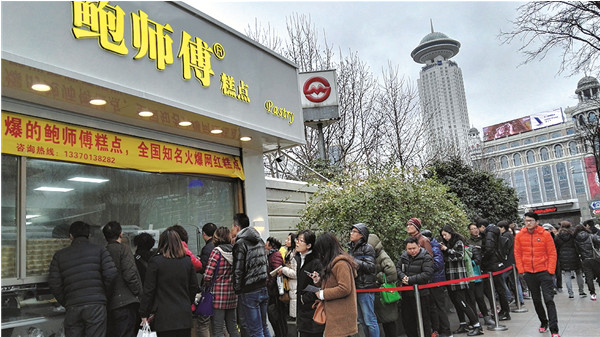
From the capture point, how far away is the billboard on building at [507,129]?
100625 mm

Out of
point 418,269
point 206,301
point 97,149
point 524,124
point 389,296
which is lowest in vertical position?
point 389,296

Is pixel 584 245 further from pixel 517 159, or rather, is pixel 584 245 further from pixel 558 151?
pixel 517 159

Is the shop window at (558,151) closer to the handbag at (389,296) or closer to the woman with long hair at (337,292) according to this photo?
the handbag at (389,296)

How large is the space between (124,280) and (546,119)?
10749 centimetres

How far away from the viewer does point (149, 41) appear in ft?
19.3

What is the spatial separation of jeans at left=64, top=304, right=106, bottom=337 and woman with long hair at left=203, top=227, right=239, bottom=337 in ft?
4.49

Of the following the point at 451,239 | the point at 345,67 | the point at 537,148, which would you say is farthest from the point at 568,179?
the point at 451,239

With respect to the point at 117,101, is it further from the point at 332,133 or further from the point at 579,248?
the point at 332,133

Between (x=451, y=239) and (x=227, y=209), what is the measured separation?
4.12 metres

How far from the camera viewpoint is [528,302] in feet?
34.6

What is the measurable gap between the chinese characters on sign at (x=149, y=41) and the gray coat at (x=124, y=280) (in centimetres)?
242

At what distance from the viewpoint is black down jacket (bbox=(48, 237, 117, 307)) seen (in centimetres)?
476

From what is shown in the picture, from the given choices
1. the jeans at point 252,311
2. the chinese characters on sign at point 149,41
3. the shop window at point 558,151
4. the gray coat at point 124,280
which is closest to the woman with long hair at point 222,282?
the jeans at point 252,311

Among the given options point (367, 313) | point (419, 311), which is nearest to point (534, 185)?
point (419, 311)
